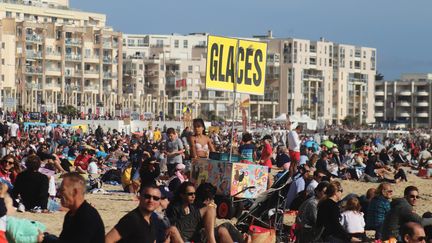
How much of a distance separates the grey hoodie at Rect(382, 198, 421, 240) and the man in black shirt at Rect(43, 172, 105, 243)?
17.2 feet

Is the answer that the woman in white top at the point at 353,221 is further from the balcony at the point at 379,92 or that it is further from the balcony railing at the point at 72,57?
the balcony at the point at 379,92

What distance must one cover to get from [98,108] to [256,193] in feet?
269

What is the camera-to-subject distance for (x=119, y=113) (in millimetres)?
90875

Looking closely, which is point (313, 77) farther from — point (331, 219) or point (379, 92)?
point (331, 219)

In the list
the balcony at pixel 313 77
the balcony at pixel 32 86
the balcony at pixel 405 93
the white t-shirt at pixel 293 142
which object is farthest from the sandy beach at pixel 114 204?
the balcony at pixel 405 93

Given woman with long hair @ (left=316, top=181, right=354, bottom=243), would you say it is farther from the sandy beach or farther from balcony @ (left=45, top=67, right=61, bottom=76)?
balcony @ (left=45, top=67, right=61, bottom=76)

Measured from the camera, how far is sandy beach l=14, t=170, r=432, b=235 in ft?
45.8

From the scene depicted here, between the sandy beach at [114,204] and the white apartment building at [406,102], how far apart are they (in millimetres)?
119780

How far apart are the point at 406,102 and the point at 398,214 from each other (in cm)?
13780

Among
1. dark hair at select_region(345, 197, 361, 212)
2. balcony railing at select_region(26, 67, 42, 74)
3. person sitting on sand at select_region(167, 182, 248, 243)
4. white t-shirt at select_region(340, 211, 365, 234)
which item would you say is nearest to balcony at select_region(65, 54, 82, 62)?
balcony railing at select_region(26, 67, 42, 74)

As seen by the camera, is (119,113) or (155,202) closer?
(155,202)

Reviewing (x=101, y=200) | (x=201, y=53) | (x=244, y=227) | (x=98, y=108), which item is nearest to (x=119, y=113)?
(x=98, y=108)

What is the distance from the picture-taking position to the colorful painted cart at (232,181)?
13.0 metres

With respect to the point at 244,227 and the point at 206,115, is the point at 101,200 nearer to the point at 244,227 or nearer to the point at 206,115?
the point at 244,227
